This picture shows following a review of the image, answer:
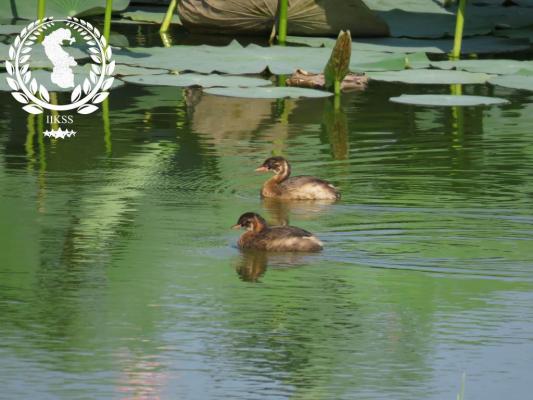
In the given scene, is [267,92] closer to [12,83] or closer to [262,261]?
[12,83]

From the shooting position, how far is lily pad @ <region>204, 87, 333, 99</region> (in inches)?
531

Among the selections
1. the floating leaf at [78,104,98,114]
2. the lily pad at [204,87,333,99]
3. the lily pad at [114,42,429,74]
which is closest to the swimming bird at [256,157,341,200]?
the lily pad at [204,87,333,99]

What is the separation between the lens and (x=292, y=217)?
9555 mm

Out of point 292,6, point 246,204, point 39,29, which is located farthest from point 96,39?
point 246,204

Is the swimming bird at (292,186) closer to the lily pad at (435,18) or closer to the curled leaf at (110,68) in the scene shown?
the curled leaf at (110,68)

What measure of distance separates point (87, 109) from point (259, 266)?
19.5 ft

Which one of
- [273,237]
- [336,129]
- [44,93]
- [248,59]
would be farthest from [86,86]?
[273,237]

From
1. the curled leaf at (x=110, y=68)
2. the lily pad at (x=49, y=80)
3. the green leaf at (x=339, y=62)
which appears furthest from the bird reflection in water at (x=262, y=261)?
the curled leaf at (x=110, y=68)

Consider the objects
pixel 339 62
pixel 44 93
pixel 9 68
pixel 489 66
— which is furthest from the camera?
pixel 489 66

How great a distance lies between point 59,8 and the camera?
18.0 meters

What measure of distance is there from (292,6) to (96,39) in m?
2.38

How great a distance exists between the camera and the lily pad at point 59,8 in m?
18.0

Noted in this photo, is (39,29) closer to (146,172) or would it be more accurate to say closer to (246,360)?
(146,172)

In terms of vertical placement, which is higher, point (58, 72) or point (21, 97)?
point (58, 72)
